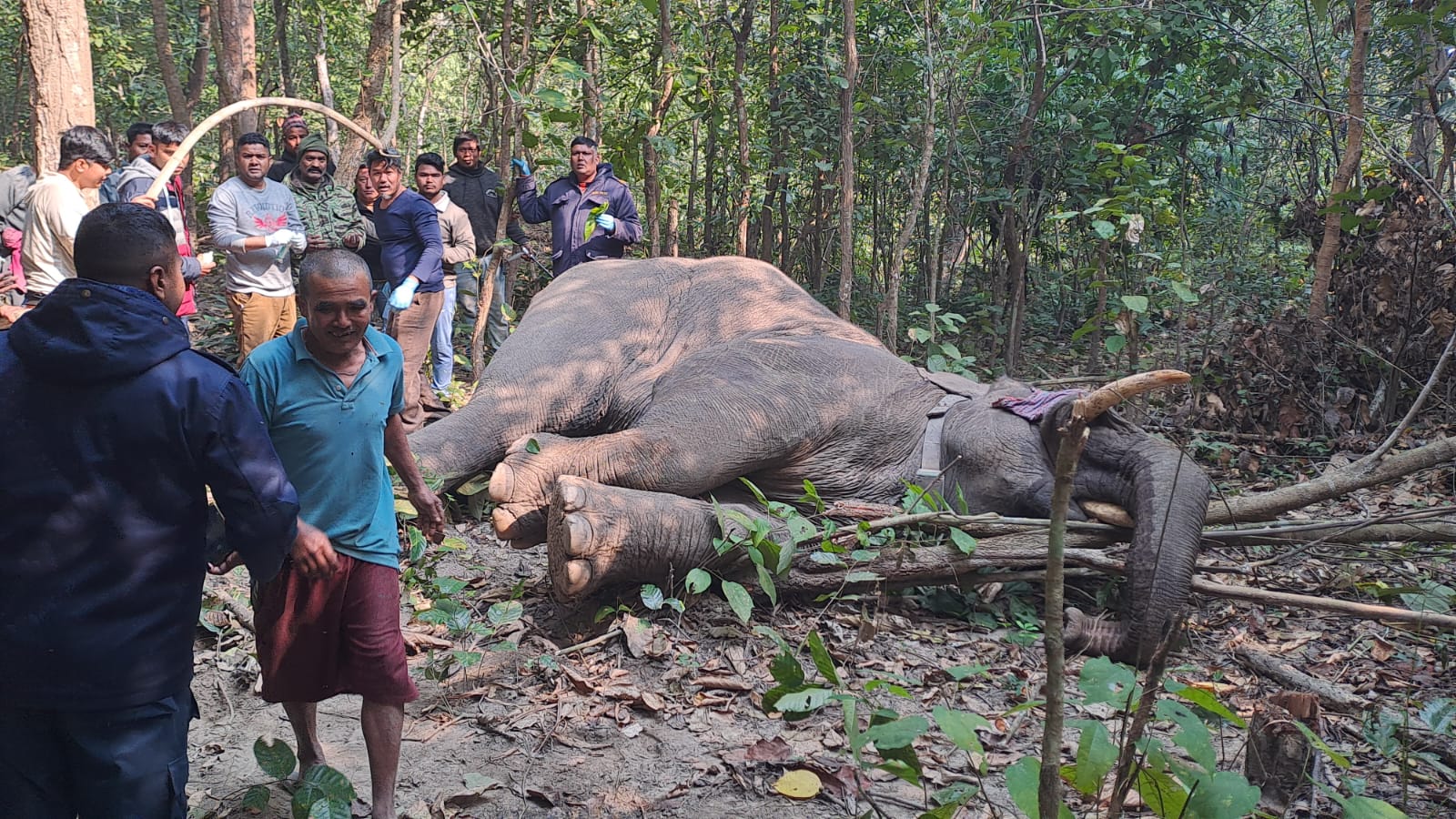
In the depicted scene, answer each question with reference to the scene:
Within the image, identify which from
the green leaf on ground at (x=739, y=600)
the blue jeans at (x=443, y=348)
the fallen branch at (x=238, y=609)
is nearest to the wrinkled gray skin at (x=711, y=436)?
the green leaf on ground at (x=739, y=600)

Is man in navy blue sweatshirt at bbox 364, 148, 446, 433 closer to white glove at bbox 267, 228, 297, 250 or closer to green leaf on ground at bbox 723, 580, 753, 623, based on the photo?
white glove at bbox 267, 228, 297, 250

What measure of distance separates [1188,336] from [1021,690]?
7.65 m

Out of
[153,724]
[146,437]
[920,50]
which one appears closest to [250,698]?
[153,724]

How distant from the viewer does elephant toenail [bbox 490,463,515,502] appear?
4715mm

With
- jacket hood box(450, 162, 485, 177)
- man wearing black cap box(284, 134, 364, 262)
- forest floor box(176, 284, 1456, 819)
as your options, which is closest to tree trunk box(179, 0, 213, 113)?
jacket hood box(450, 162, 485, 177)

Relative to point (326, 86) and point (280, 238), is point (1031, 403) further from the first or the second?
point (326, 86)

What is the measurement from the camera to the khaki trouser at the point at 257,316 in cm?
710

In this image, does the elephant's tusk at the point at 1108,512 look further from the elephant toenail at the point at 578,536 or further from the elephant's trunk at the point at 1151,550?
the elephant toenail at the point at 578,536

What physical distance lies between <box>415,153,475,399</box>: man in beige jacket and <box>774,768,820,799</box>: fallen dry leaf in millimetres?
5525

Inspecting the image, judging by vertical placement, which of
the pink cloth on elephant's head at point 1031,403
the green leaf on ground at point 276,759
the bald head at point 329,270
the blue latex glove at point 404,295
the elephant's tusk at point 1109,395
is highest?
the bald head at point 329,270

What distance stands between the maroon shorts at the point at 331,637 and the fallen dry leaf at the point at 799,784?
3.77 feet

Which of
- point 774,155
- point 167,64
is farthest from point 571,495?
point 167,64

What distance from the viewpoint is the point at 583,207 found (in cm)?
810

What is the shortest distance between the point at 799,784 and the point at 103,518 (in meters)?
2.04
